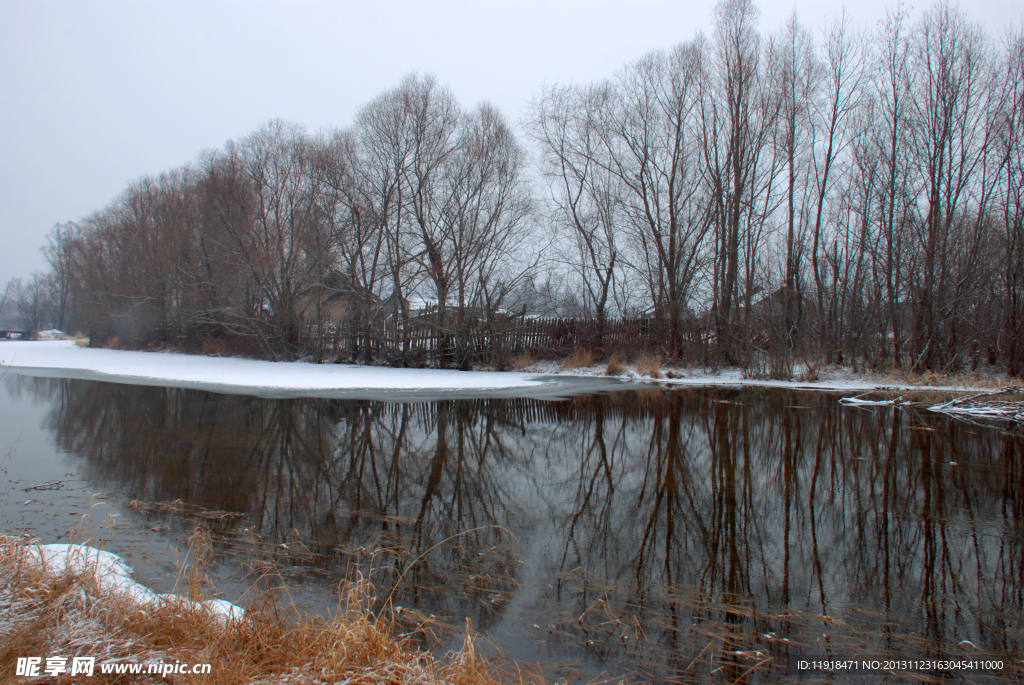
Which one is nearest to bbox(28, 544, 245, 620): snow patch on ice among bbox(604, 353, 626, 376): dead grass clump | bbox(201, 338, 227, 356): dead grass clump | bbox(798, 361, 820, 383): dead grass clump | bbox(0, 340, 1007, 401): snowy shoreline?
bbox(0, 340, 1007, 401): snowy shoreline

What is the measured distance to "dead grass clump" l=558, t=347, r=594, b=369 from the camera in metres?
21.9

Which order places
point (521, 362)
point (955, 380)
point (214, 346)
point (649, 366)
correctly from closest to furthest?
point (955, 380) < point (649, 366) < point (521, 362) < point (214, 346)

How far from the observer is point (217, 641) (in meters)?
2.57

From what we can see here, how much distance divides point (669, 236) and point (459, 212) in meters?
8.23

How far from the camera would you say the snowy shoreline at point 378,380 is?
48.0 ft

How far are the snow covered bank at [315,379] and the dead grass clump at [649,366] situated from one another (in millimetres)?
1724

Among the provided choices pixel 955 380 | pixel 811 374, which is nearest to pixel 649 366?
pixel 811 374

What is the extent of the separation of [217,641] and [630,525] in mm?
3127

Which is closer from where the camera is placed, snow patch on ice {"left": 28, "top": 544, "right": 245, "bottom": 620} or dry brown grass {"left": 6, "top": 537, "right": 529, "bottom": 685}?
dry brown grass {"left": 6, "top": 537, "right": 529, "bottom": 685}

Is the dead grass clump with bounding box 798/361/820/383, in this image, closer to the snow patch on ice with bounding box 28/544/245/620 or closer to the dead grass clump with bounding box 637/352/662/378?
the dead grass clump with bounding box 637/352/662/378

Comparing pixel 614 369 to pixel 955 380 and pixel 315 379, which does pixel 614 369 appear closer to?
pixel 955 380

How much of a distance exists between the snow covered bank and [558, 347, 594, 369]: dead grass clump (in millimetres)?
2367

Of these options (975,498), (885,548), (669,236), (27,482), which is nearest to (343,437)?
(27,482)

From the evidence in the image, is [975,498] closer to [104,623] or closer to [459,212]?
[104,623]
